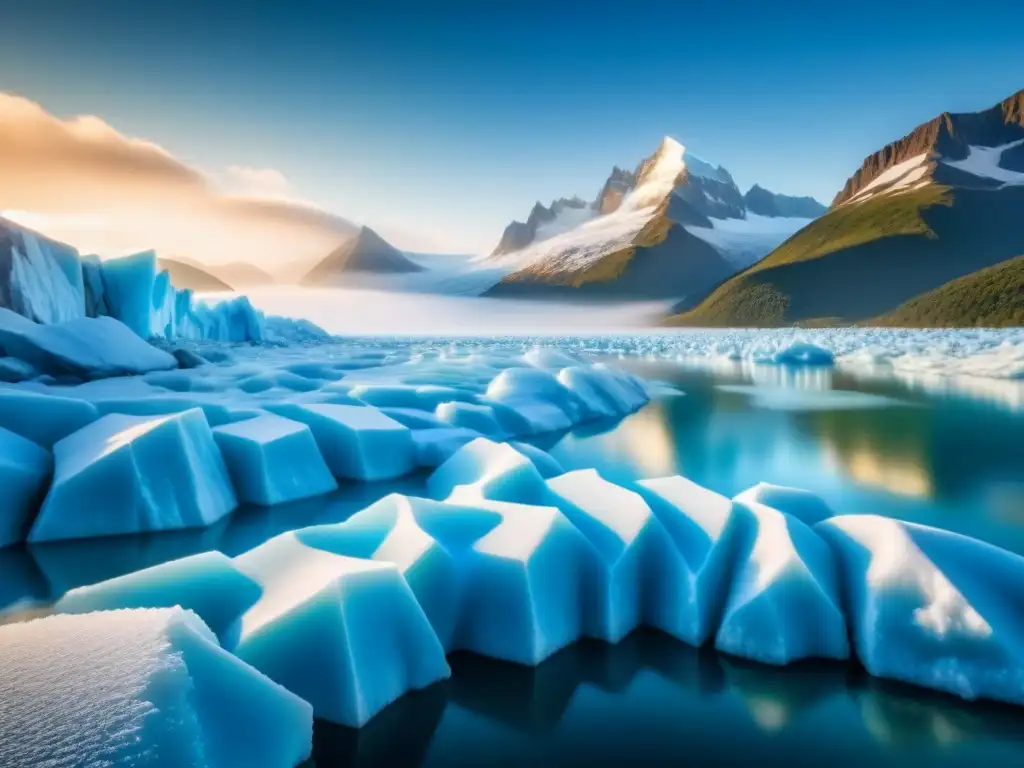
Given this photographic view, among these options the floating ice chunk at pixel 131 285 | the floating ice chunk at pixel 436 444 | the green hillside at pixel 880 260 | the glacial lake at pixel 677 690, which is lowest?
the glacial lake at pixel 677 690

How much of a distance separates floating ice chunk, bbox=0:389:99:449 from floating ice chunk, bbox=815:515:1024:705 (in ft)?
19.4

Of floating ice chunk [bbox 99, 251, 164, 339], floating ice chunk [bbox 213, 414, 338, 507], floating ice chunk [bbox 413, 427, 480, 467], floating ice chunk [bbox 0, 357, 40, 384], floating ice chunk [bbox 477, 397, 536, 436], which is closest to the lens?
floating ice chunk [bbox 213, 414, 338, 507]

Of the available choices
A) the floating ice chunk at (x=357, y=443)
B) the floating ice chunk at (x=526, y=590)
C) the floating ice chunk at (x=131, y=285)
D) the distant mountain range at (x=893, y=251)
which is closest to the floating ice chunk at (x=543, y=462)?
the floating ice chunk at (x=357, y=443)

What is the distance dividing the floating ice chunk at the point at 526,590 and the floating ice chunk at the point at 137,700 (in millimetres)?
969

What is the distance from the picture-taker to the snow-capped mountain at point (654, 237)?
103938 millimetres

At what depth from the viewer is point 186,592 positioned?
8.29ft

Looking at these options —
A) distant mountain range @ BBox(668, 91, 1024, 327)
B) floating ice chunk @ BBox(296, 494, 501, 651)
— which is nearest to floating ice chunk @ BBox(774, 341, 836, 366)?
floating ice chunk @ BBox(296, 494, 501, 651)

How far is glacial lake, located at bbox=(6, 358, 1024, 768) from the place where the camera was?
2312 millimetres

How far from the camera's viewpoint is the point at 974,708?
243 centimetres

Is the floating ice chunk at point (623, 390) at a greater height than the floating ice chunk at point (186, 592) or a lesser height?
lesser

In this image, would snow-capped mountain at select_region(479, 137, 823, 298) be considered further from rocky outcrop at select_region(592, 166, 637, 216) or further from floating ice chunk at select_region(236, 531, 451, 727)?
floating ice chunk at select_region(236, 531, 451, 727)

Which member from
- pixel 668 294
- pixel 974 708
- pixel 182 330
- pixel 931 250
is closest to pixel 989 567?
pixel 974 708

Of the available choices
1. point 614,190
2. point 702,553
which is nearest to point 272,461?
point 702,553

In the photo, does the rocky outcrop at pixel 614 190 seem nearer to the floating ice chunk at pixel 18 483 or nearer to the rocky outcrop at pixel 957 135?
the rocky outcrop at pixel 957 135
